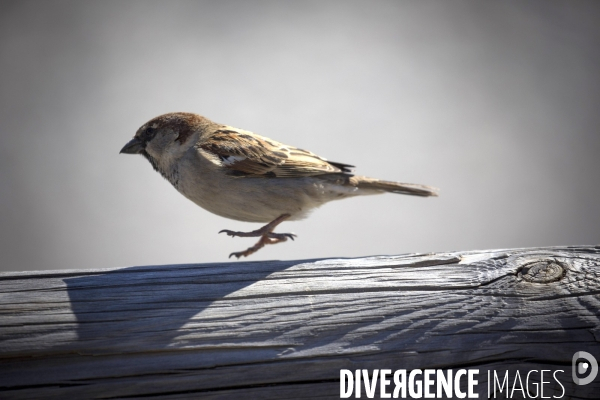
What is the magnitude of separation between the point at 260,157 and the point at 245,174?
6.3 inches

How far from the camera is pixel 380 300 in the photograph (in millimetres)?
1440

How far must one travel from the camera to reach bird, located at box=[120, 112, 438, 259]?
2.69 metres

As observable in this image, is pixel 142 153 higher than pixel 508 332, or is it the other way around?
pixel 142 153

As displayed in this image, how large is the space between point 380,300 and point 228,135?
5.81 feet

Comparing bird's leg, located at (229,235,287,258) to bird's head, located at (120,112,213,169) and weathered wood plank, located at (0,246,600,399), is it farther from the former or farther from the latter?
weathered wood plank, located at (0,246,600,399)

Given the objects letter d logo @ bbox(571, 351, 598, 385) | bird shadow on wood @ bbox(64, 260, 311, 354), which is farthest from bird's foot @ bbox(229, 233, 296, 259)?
letter d logo @ bbox(571, 351, 598, 385)

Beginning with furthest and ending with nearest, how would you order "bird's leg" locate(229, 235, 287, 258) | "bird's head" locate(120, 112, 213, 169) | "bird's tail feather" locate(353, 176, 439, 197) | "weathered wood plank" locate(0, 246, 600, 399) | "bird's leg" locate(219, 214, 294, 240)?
"bird's tail feather" locate(353, 176, 439, 197) < "bird's head" locate(120, 112, 213, 169) < "bird's leg" locate(229, 235, 287, 258) < "bird's leg" locate(219, 214, 294, 240) < "weathered wood plank" locate(0, 246, 600, 399)

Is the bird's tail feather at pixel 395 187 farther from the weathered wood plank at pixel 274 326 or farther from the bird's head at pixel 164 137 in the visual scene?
the weathered wood plank at pixel 274 326

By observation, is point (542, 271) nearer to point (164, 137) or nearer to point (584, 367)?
point (584, 367)

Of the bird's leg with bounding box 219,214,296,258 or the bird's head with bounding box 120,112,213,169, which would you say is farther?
the bird's head with bounding box 120,112,213,169

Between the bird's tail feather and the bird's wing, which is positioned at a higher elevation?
the bird's wing

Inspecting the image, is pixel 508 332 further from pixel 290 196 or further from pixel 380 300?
pixel 290 196

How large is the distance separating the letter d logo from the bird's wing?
1.74 meters

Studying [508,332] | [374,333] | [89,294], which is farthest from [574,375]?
[89,294]
